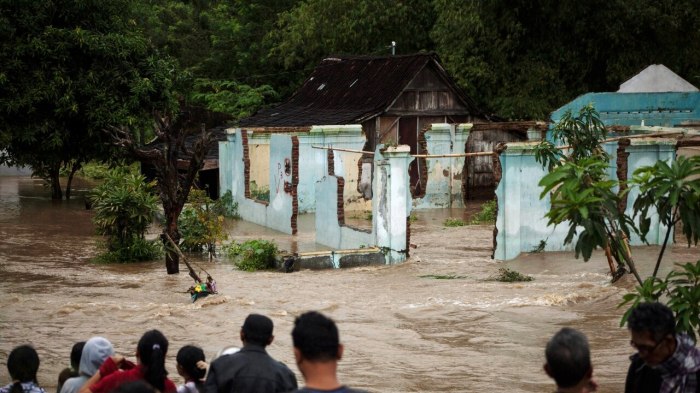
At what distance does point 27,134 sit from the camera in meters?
24.1

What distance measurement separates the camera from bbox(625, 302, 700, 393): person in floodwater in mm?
5145

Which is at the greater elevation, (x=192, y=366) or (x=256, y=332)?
(x=256, y=332)

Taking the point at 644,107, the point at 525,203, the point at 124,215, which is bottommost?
the point at 124,215

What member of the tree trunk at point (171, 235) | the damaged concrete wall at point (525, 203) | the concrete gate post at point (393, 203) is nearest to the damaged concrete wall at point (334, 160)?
the concrete gate post at point (393, 203)

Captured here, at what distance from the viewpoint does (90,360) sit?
20.3 ft

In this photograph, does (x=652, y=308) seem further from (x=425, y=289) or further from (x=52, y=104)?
(x=52, y=104)

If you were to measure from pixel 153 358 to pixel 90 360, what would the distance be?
44cm

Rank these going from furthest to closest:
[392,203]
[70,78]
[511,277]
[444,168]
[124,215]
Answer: [444,168], [70,78], [124,215], [392,203], [511,277]

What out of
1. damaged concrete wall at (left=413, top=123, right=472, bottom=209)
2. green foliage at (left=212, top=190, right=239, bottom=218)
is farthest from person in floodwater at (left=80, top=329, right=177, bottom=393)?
green foliage at (left=212, top=190, right=239, bottom=218)

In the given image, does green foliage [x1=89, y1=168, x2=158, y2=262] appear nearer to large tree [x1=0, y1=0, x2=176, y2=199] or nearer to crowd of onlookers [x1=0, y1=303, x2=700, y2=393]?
large tree [x1=0, y1=0, x2=176, y2=199]

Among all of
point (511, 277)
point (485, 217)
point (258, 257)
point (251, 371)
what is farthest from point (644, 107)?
point (251, 371)

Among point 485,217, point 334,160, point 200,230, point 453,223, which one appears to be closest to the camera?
point 200,230

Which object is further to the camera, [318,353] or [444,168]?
[444,168]

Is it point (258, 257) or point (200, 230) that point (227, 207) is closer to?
point (200, 230)
